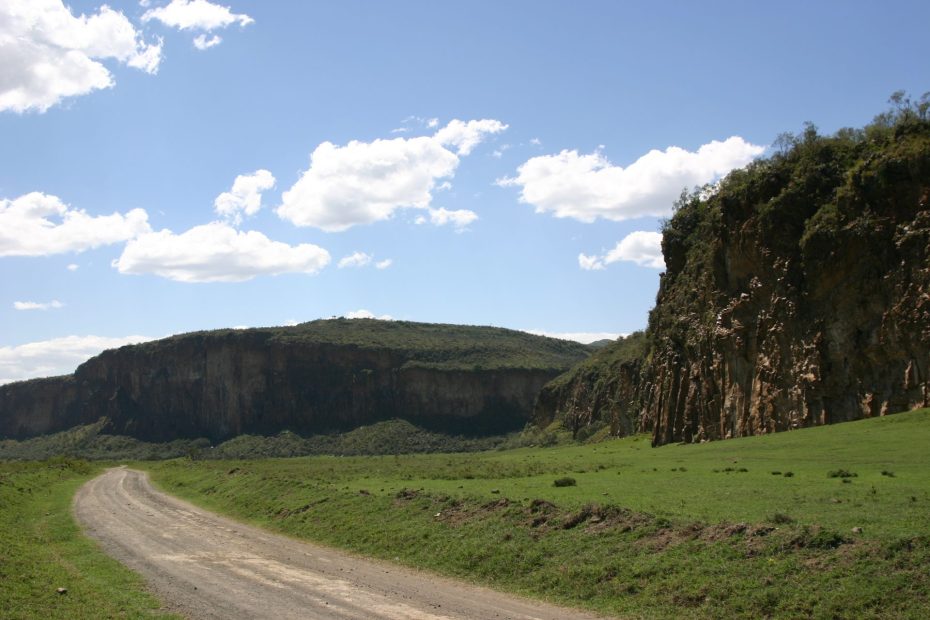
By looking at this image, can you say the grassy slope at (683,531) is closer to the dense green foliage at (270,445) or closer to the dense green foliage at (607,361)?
the dense green foliage at (607,361)

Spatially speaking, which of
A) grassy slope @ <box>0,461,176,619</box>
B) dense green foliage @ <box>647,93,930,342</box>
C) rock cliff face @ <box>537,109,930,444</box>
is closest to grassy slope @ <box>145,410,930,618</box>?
grassy slope @ <box>0,461,176,619</box>

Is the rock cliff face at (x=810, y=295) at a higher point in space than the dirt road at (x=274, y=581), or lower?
higher

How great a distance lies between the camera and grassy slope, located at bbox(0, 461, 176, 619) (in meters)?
15.0

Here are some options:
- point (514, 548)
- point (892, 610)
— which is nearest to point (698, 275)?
point (514, 548)

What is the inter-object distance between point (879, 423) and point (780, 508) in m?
26.3

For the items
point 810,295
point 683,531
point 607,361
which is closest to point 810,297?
point 810,295

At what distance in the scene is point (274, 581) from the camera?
60.8 feet

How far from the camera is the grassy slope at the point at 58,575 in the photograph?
1498 cm

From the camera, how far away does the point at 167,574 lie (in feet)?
64.2

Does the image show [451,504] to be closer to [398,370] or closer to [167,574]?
[167,574]

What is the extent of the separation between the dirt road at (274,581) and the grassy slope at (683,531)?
120 cm

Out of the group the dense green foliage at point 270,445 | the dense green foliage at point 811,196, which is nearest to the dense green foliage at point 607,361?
the dense green foliage at point 270,445

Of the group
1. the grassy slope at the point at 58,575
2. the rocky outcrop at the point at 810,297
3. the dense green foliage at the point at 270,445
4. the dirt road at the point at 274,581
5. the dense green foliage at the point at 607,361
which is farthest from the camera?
the dense green foliage at the point at 270,445

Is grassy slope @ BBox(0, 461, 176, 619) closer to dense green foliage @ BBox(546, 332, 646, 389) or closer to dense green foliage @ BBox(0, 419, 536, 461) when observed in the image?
dense green foliage @ BBox(546, 332, 646, 389)
